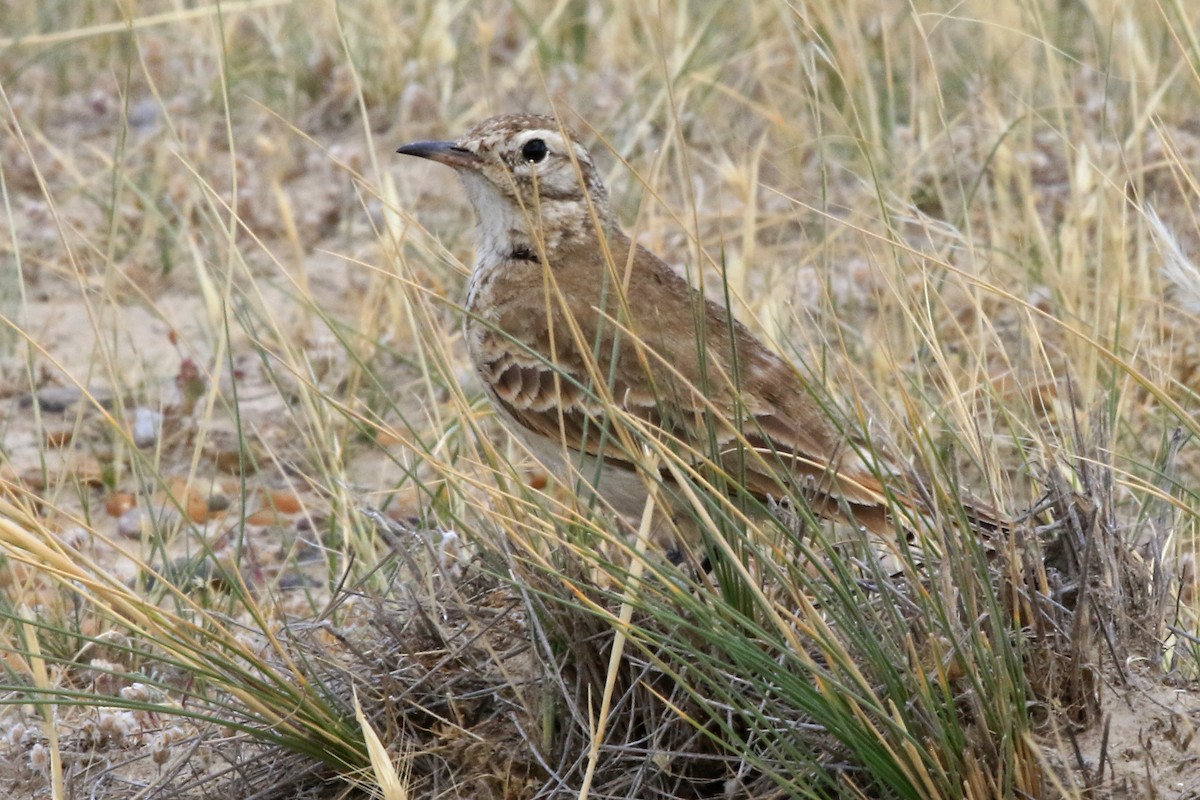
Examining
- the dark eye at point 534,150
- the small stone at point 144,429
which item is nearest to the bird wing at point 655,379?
the dark eye at point 534,150

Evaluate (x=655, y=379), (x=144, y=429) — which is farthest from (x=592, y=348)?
(x=144, y=429)

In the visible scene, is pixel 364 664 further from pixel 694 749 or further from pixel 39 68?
pixel 39 68

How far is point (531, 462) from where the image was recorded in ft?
16.2

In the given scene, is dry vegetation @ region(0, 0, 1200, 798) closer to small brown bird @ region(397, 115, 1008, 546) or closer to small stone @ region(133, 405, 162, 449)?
small stone @ region(133, 405, 162, 449)

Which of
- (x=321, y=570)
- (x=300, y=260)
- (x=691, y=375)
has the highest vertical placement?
(x=691, y=375)

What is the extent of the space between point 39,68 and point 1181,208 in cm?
496

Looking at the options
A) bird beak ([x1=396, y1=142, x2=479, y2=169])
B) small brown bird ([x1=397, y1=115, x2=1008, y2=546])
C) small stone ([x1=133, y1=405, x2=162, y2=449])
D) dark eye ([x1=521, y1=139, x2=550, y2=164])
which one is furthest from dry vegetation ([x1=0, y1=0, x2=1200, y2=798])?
dark eye ([x1=521, y1=139, x2=550, y2=164])

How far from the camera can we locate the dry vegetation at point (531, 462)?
2.85 m

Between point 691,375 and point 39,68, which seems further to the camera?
point 39,68

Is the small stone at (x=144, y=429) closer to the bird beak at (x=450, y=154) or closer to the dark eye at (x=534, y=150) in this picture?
the bird beak at (x=450, y=154)

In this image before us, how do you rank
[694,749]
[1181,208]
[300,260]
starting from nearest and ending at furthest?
[694,749], [300,260], [1181,208]

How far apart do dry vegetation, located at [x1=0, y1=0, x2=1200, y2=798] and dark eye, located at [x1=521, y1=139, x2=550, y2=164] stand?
442mm

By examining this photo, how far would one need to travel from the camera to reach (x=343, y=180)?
6953mm

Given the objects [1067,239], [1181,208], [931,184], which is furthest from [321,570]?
[1181,208]
